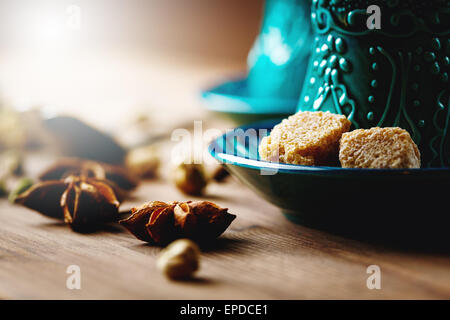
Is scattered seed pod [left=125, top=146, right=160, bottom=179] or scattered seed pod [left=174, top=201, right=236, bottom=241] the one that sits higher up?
scattered seed pod [left=174, top=201, right=236, bottom=241]

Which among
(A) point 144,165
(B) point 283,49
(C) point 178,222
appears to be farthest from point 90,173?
(B) point 283,49

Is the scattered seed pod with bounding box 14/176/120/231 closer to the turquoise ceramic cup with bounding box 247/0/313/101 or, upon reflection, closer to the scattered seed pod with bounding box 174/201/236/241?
the scattered seed pod with bounding box 174/201/236/241

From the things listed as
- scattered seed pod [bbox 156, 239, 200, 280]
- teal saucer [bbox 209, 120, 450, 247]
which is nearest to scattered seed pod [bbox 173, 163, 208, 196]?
teal saucer [bbox 209, 120, 450, 247]

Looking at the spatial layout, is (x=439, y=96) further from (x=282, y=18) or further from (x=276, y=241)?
(x=282, y=18)

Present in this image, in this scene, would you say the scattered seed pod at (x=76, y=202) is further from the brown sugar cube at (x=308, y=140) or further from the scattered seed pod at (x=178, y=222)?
the brown sugar cube at (x=308, y=140)

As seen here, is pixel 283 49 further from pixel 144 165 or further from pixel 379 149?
pixel 379 149
